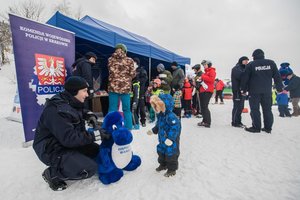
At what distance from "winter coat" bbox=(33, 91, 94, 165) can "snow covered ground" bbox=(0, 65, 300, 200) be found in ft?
1.41

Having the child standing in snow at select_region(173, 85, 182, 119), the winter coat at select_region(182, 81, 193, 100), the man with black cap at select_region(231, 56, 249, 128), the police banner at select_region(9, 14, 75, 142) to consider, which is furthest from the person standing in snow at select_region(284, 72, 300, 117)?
the police banner at select_region(9, 14, 75, 142)

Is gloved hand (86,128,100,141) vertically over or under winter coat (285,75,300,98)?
under

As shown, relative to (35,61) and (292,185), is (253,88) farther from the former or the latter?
(35,61)

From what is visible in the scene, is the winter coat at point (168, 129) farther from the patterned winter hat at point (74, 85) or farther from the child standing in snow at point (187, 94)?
the child standing in snow at point (187, 94)

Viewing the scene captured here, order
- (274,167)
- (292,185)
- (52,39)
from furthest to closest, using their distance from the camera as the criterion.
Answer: (52,39), (274,167), (292,185)

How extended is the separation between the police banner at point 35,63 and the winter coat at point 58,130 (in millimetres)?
1371

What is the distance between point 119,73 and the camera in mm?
3580

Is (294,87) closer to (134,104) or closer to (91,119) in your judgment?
(134,104)

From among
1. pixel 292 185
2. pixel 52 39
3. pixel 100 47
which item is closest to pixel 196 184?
pixel 292 185

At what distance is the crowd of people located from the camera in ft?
5.55

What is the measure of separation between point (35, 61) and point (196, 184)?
3040 mm

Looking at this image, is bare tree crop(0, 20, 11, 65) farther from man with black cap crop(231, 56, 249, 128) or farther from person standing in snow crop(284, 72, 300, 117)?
person standing in snow crop(284, 72, 300, 117)

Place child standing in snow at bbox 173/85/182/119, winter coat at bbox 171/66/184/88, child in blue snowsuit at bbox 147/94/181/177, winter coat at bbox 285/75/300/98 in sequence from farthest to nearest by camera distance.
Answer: winter coat at bbox 285/75/300/98
winter coat at bbox 171/66/184/88
child standing in snow at bbox 173/85/182/119
child in blue snowsuit at bbox 147/94/181/177

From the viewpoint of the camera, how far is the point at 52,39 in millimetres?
3178
